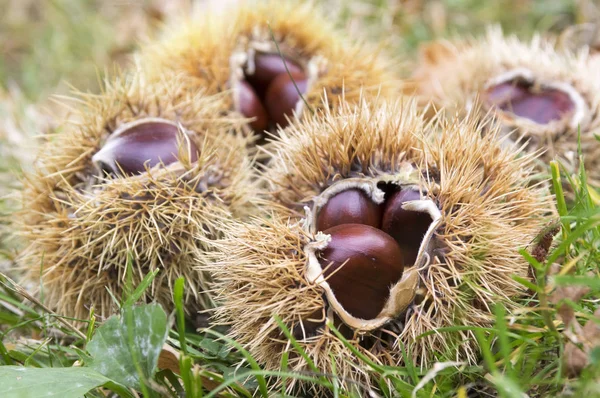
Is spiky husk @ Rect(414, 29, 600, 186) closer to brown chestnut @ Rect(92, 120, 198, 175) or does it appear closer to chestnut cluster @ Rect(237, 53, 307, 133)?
chestnut cluster @ Rect(237, 53, 307, 133)

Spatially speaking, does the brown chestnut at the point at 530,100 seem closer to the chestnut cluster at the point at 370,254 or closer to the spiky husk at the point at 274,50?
the spiky husk at the point at 274,50

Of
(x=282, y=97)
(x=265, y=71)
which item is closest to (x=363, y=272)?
(x=282, y=97)

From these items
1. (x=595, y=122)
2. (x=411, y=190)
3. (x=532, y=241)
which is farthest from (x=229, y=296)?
(x=595, y=122)

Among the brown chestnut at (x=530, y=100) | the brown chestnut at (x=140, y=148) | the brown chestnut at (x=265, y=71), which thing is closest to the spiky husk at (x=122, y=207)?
the brown chestnut at (x=140, y=148)

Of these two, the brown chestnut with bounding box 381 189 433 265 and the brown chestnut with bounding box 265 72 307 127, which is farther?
the brown chestnut with bounding box 265 72 307 127

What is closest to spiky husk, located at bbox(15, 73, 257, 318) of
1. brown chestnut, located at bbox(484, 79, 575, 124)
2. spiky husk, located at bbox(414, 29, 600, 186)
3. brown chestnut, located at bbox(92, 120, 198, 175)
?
brown chestnut, located at bbox(92, 120, 198, 175)
